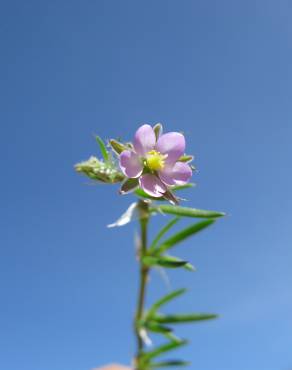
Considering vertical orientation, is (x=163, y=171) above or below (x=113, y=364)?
above

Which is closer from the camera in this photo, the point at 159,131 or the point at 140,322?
the point at 140,322

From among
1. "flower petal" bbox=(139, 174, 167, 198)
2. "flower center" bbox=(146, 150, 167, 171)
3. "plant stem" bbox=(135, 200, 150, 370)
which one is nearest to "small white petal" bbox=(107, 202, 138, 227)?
"plant stem" bbox=(135, 200, 150, 370)

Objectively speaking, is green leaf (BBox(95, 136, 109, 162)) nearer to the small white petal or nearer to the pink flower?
the pink flower

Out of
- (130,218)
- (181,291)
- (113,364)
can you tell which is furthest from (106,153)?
(113,364)

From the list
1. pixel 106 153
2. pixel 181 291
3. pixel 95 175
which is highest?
pixel 106 153

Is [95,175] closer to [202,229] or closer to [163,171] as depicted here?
[163,171]

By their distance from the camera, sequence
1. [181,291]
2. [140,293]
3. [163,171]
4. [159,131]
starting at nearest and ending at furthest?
[140,293], [181,291], [163,171], [159,131]

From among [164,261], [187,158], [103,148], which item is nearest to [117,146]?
[103,148]

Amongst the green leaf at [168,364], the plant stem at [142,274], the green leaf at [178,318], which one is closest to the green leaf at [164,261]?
the plant stem at [142,274]
